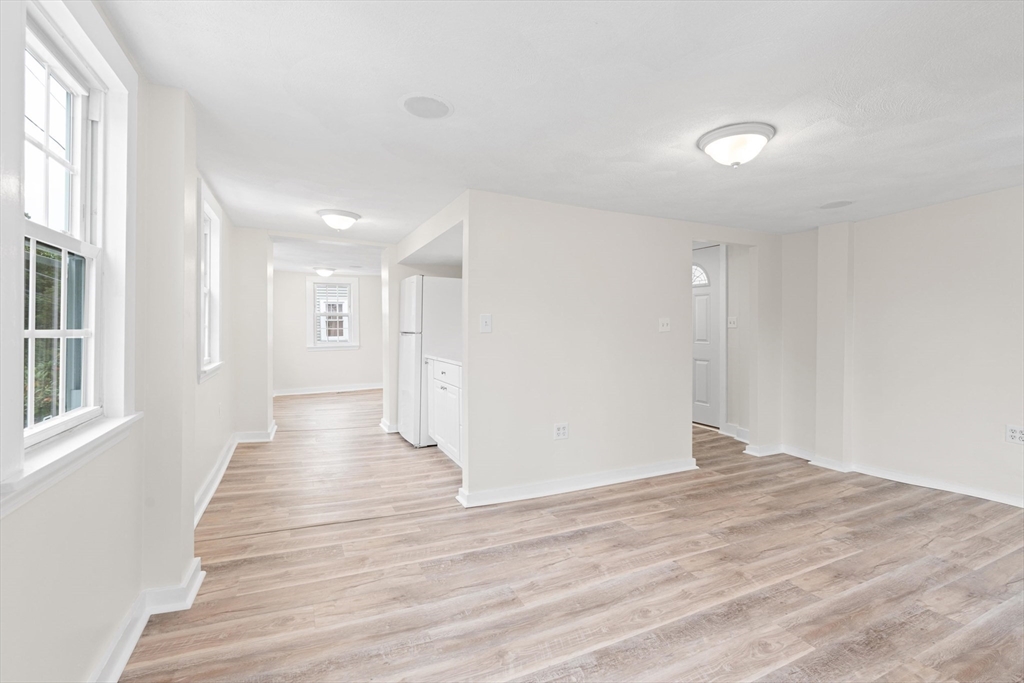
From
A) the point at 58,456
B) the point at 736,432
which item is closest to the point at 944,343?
the point at 736,432

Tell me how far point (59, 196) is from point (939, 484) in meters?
5.75

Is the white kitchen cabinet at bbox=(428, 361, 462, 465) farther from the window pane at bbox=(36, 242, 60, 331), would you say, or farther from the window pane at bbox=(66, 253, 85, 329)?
the window pane at bbox=(36, 242, 60, 331)

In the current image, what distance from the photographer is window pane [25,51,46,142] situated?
1.28 metres

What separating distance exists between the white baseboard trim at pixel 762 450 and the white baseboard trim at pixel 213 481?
189 inches

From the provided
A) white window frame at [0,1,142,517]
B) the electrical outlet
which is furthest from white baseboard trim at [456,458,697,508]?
the electrical outlet

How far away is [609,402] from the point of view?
371 cm

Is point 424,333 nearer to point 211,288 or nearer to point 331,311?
point 211,288

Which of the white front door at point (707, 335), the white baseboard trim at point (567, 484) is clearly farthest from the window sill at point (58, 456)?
the white front door at point (707, 335)

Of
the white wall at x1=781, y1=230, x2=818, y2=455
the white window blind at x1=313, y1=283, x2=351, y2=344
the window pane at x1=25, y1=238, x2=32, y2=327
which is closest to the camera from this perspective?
the window pane at x1=25, y1=238, x2=32, y2=327

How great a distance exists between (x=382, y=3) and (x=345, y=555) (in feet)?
8.57

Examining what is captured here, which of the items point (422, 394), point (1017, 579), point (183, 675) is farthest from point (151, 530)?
point (1017, 579)

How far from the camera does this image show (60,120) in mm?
1498

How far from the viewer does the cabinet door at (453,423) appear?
382 centimetres

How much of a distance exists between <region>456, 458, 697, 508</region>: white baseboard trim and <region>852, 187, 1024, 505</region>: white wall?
179 cm
